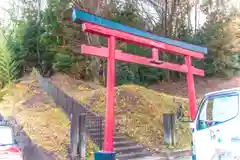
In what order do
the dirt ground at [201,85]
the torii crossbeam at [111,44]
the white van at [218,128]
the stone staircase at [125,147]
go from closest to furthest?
the white van at [218,128] < the torii crossbeam at [111,44] < the stone staircase at [125,147] < the dirt ground at [201,85]

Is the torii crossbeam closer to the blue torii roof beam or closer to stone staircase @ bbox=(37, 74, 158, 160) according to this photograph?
the blue torii roof beam

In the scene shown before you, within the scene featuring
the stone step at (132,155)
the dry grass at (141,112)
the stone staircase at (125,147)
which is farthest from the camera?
the dry grass at (141,112)

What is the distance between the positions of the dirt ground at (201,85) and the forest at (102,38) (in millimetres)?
617

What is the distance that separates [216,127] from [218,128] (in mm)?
60

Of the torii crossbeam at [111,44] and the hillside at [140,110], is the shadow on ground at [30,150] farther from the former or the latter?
the hillside at [140,110]

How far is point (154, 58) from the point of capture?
9328mm

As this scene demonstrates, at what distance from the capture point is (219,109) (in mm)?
4758

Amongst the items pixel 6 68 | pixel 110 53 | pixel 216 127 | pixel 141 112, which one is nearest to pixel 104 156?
pixel 216 127

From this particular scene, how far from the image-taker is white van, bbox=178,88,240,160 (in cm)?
423

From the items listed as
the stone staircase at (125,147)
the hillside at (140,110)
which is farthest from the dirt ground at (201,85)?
the stone staircase at (125,147)

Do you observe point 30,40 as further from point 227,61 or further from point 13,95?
point 227,61

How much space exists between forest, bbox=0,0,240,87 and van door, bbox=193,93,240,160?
12930mm

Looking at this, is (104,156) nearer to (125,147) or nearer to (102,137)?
(102,137)

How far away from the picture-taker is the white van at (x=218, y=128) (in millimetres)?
4227
